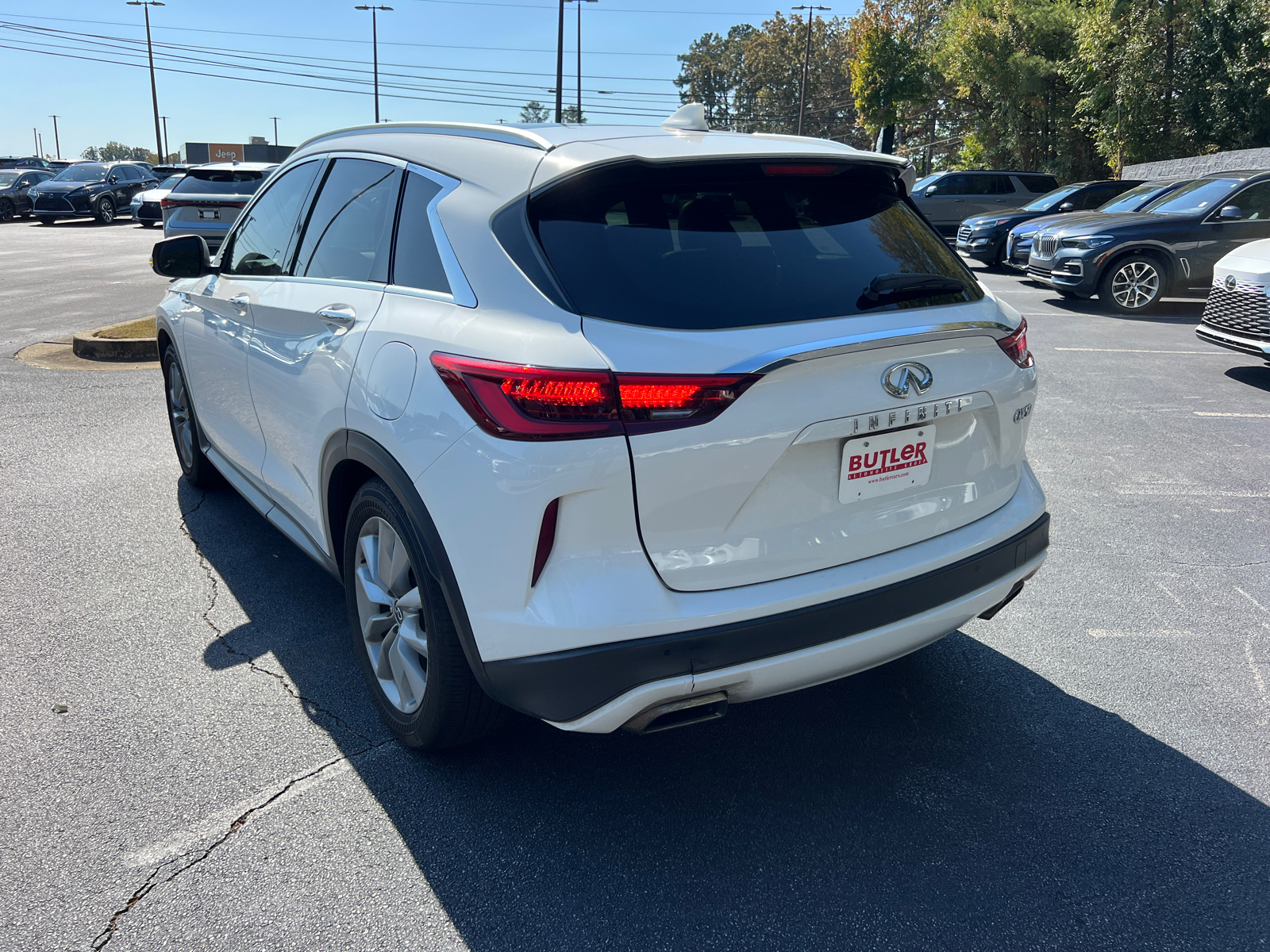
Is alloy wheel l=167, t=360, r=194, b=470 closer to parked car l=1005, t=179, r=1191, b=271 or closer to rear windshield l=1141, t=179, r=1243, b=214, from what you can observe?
parked car l=1005, t=179, r=1191, b=271

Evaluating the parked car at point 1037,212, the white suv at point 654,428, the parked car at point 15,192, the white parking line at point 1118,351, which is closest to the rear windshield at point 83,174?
the parked car at point 15,192

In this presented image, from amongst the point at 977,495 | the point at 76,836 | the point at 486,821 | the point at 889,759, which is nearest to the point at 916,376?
the point at 977,495

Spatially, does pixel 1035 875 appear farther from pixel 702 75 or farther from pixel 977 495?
pixel 702 75

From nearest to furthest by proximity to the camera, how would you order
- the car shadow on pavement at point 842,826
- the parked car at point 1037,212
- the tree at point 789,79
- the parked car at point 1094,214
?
the car shadow on pavement at point 842,826 → the parked car at point 1094,214 → the parked car at point 1037,212 → the tree at point 789,79

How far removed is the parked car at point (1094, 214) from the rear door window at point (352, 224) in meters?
12.3

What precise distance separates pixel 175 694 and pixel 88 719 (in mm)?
258

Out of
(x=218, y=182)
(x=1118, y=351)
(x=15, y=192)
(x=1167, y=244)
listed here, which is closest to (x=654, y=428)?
(x=1118, y=351)

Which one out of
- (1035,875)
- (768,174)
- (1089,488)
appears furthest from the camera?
(1089,488)

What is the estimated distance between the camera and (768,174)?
Answer: 257 cm

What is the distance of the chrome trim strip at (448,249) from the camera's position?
2.45 meters

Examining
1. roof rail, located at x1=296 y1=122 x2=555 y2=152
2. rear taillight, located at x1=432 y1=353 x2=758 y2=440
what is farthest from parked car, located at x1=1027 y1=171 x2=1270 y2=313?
rear taillight, located at x1=432 y1=353 x2=758 y2=440

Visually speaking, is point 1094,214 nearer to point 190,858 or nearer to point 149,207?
point 190,858

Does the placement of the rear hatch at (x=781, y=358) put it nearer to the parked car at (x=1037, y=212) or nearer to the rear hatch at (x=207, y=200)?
the rear hatch at (x=207, y=200)

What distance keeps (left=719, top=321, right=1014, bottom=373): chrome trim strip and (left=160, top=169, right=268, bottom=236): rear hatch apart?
13.5 meters
